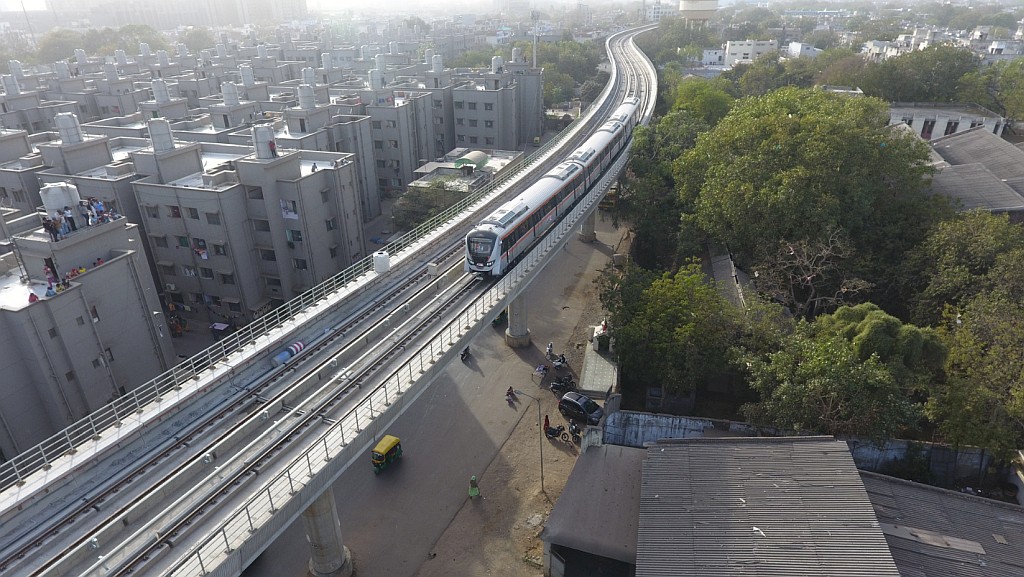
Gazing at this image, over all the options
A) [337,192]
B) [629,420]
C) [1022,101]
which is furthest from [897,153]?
[1022,101]

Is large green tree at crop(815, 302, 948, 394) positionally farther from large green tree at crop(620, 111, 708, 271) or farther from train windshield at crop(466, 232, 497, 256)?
→ train windshield at crop(466, 232, 497, 256)

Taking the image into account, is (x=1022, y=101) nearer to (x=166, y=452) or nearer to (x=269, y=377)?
(x=269, y=377)

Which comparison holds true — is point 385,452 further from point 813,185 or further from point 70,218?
point 813,185

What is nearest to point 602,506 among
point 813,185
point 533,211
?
point 533,211

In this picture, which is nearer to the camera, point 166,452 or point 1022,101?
point 166,452

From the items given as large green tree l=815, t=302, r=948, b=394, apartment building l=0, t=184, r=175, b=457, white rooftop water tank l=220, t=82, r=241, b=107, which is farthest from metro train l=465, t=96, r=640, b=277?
white rooftop water tank l=220, t=82, r=241, b=107

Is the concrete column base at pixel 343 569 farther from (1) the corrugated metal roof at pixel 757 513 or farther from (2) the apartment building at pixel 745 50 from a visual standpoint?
(2) the apartment building at pixel 745 50

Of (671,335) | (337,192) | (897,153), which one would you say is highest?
Result: (897,153)
